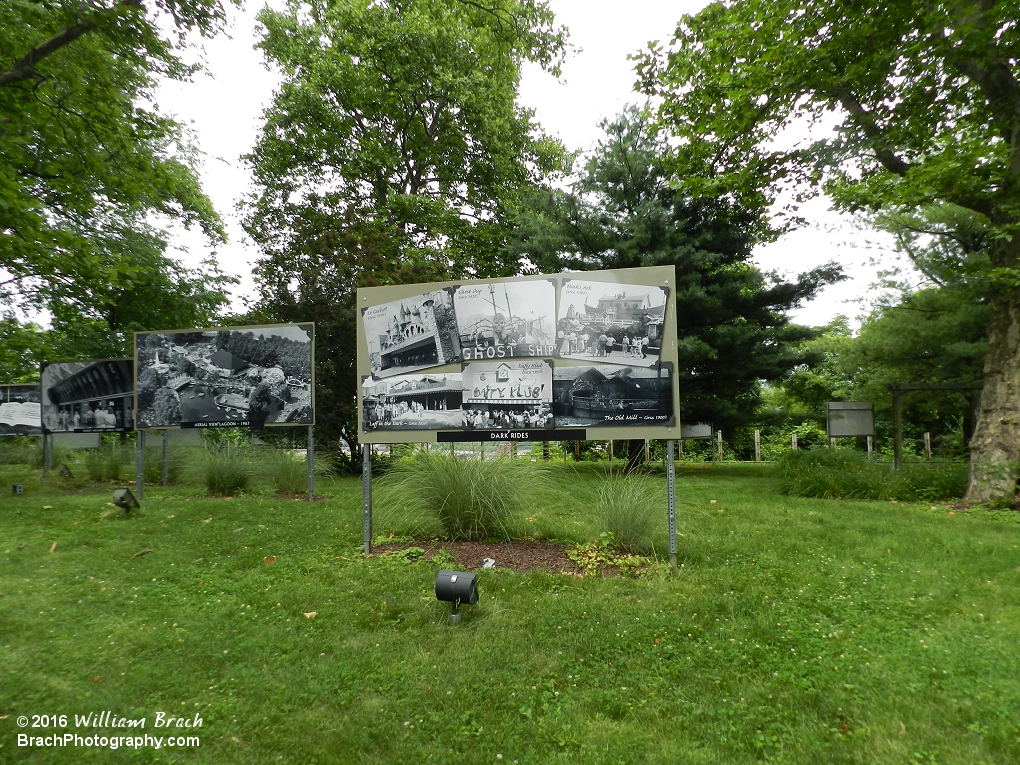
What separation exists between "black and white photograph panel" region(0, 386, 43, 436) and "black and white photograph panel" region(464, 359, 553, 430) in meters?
13.9

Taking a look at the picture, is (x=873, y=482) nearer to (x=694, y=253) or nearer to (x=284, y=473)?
(x=694, y=253)

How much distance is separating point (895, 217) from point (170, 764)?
50.3 ft

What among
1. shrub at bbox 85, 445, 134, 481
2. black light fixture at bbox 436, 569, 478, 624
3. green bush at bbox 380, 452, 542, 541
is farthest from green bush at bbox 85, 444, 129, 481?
black light fixture at bbox 436, 569, 478, 624

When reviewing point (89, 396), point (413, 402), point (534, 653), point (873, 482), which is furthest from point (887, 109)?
point (89, 396)

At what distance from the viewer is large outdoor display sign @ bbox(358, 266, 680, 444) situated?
5.50 meters

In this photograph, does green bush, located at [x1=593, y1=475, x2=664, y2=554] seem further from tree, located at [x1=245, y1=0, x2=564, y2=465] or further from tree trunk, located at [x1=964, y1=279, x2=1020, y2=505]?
tree, located at [x1=245, y1=0, x2=564, y2=465]

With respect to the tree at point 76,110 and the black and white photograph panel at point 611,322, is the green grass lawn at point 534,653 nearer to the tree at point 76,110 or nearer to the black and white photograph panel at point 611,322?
the black and white photograph panel at point 611,322

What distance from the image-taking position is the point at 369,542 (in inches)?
240

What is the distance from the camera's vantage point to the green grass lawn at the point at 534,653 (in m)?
2.71

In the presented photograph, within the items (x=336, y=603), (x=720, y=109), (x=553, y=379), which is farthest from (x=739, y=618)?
(x=720, y=109)

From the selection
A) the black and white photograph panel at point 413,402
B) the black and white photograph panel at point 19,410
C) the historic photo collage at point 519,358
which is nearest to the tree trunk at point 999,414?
the historic photo collage at point 519,358

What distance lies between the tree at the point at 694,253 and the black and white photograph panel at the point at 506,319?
8418mm

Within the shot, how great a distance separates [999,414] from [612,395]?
25.1 ft

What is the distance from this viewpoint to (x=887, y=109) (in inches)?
413
